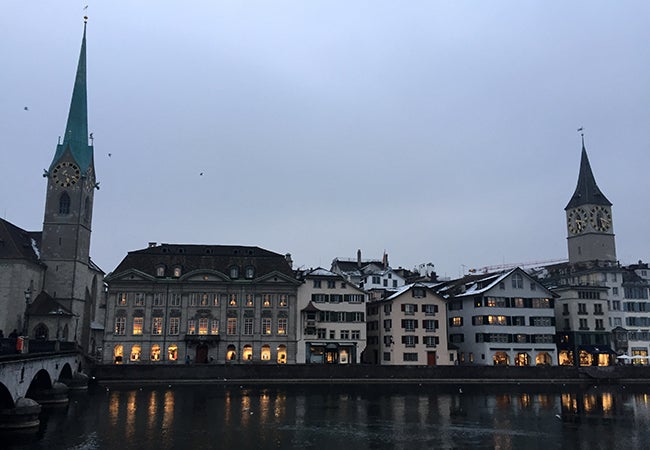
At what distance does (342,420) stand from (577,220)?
105 meters

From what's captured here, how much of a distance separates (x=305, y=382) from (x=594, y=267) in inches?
2615

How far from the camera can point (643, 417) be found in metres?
56.2

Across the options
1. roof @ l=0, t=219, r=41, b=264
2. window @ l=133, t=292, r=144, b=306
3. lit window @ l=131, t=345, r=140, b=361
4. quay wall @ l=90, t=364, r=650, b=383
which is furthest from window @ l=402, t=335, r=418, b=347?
roof @ l=0, t=219, r=41, b=264

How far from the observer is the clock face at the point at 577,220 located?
137 metres

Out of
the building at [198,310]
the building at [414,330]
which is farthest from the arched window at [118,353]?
the building at [414,330]

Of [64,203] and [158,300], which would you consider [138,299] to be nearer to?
[158,300]

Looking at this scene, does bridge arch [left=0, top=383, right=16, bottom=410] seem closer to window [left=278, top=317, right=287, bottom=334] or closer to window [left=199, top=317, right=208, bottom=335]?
window [left=199, top=317, right=208, bottom=335]

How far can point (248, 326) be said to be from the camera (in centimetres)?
9900

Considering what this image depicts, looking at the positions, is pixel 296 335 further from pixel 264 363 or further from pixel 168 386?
pixel 168 386

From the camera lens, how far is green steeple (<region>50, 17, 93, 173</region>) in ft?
334

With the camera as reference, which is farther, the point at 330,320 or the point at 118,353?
the point at 330,320

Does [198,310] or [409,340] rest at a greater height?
[198,310]

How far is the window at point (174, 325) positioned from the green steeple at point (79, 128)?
28685mm

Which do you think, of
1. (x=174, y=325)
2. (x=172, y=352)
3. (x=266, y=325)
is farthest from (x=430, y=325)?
(x=172, y=352)
